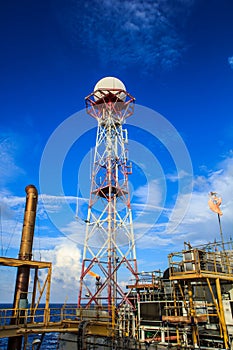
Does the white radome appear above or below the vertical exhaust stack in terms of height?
above

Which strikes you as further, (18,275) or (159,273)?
(159,273)

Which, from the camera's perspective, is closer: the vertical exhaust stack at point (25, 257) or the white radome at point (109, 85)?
the vertical exhaust stack at point (25, 257)

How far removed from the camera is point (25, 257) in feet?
84.1

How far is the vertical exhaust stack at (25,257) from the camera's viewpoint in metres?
22.1

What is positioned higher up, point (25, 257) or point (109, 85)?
point (109, 85)

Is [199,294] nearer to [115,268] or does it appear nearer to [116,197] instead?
[115,268]

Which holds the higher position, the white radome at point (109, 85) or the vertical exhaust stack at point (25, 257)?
the white radome at point (109, 85)

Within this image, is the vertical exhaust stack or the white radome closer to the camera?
the vertical exhaust stack

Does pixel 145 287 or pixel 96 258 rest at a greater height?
pixel 96 258

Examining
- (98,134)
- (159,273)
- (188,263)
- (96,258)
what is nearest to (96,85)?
(98,134)

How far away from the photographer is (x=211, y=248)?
74.8 feet

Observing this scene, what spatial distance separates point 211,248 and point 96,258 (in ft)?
41.3

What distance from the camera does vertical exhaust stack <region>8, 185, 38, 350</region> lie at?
2206cm

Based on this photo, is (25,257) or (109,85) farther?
(109,85)
